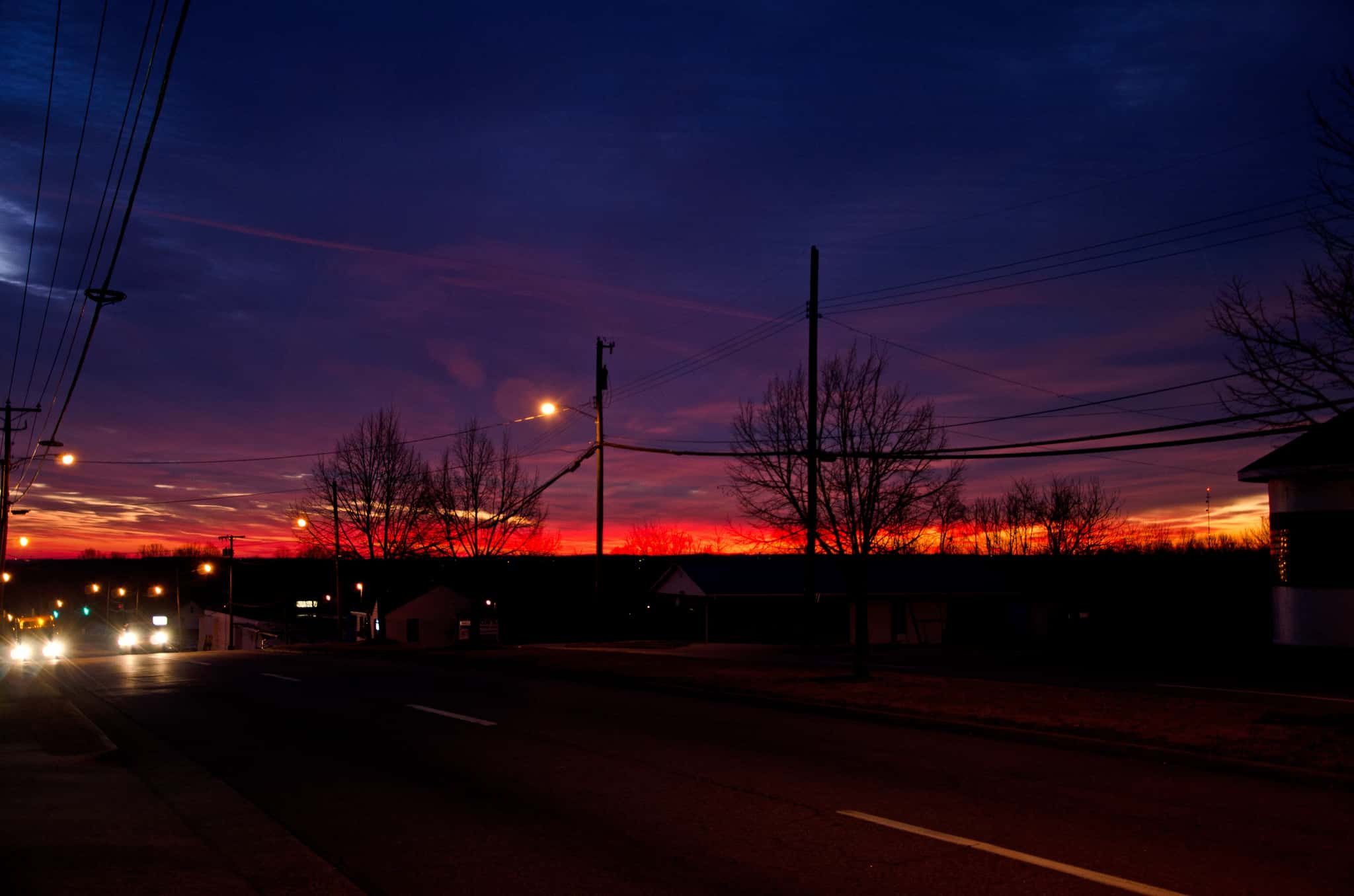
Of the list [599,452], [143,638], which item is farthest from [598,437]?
[143,638]

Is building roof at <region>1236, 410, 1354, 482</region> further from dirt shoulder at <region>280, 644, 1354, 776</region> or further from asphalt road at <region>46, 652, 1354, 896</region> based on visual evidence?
asphalt road at <region>46, 652, 1354, 896</region>

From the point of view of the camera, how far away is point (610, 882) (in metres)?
6.89

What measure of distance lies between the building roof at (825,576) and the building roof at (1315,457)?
20971 mm

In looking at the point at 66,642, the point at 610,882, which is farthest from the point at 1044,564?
the point at 66,642

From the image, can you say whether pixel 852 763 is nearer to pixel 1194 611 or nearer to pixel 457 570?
pixel 1194 611

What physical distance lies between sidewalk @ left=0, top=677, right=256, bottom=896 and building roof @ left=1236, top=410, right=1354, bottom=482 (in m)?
23.4

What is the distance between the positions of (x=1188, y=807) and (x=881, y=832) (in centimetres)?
297

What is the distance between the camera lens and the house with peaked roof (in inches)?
936

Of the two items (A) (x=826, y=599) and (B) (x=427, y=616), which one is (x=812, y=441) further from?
(B) (x=427, y=616)

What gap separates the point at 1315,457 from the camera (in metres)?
24.0

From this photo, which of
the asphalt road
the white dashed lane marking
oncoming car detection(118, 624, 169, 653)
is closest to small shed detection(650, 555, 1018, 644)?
the white dashed lane marking

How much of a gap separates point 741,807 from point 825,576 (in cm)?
3850

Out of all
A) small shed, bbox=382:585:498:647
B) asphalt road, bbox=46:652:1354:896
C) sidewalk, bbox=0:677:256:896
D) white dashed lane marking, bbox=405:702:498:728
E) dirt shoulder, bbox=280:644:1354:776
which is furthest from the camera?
small shed, bbox=382:585:498:647

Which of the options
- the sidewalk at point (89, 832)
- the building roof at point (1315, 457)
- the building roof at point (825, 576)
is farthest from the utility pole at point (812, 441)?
the building roof at point (825, 576)
